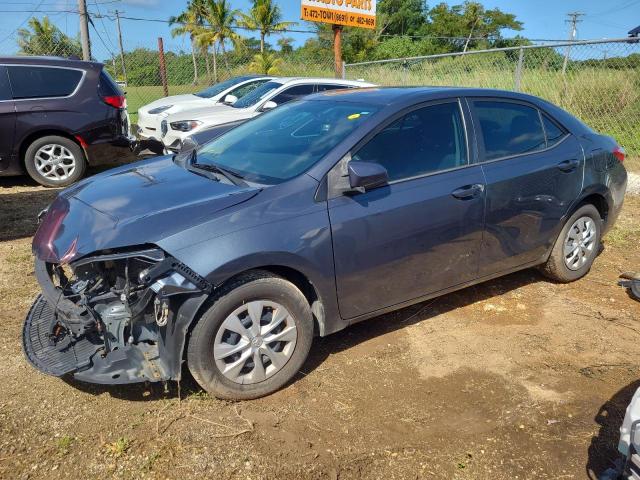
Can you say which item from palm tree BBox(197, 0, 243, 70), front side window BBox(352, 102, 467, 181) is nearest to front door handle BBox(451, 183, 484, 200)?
front side window BBox(352, 102, 467, 181)

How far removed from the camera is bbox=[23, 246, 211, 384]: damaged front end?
273 cm

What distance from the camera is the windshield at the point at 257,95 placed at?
985cm

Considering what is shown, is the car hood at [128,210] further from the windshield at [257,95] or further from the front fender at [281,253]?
the windshield at [257,95]

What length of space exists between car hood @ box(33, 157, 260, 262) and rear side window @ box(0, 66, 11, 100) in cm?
496

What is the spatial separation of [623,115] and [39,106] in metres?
9.91

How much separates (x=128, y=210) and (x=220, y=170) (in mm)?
743

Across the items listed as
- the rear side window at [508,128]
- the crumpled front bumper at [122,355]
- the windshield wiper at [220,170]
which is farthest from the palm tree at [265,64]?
the crumpled front bumper at [122,355]

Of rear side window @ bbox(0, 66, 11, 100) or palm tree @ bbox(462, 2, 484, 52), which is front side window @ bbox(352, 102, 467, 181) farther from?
palm tree @ bbox(462, 2, 484, 52)

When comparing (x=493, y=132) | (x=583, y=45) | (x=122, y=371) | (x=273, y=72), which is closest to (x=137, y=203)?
(x=122, y=371)

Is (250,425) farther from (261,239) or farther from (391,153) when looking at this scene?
(391,153)

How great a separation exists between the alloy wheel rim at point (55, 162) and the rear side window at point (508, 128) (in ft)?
20.5

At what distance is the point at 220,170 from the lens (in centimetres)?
354

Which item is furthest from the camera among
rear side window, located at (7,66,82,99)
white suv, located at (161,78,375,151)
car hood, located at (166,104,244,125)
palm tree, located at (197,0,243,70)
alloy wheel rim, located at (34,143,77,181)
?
palm tree, located at (197,0,243,70)

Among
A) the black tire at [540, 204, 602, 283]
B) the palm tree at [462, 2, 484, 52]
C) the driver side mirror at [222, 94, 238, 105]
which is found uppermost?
the palm tree at [462, 2, 484, 52]
